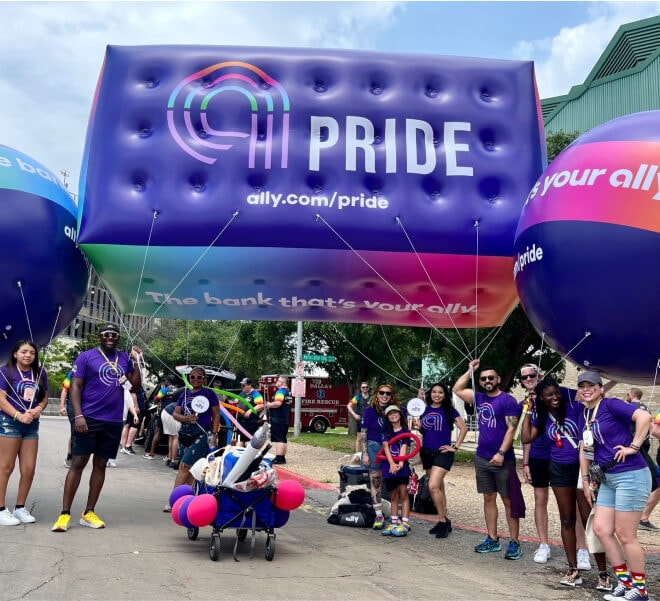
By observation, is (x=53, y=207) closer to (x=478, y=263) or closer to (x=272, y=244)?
(x=272, y=244)

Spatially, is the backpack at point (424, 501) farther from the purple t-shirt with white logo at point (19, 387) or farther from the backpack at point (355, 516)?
the purple t-shirt with white logo at point (19, 387)

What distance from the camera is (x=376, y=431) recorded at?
838 cm

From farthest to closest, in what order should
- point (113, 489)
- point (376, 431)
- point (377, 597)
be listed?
point (113, 489) → point (376, 431) → point (377, 597)

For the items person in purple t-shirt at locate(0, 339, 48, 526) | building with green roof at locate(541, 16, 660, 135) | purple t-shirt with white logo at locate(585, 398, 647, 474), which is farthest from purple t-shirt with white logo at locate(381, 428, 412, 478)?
building with green roof at locate(541, 16, 660, 135)

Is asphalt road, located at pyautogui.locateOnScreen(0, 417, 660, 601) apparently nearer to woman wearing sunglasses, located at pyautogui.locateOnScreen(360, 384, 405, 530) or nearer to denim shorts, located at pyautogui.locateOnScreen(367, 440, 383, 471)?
woman wearing sunglasses, located at pyautogui.locateOnScreen(360, 384, 405, 530)

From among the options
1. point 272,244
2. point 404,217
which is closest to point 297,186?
point 272,244

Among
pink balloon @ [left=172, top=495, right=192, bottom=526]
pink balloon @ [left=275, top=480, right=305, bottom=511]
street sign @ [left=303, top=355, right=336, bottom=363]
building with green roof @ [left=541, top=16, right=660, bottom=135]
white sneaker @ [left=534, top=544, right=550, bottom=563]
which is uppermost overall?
building with green roof @ [left=541, top=16, right=660, bottom=135]

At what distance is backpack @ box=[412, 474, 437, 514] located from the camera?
365 inches

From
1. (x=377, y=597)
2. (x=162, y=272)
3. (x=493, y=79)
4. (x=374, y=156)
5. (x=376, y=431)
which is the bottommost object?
(x=377, y=597)

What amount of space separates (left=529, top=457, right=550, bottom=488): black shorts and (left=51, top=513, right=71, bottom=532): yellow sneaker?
4215mm

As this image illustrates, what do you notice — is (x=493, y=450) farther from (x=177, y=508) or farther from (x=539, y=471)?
(x=177, y=508)

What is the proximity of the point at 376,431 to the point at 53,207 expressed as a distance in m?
4.22

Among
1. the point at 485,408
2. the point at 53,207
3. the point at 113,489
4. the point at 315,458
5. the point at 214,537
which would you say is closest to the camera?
the point at 214,537

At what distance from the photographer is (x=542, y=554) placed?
6758mm
